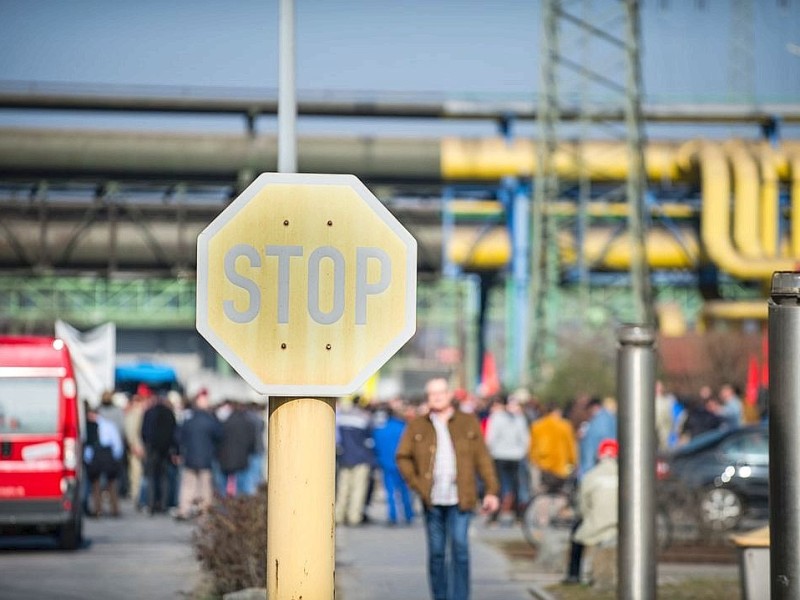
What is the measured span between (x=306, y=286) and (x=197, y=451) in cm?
2063

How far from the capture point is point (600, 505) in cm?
1614

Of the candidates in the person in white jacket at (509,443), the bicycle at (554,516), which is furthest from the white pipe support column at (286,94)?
the person in white jacket at (509,443)

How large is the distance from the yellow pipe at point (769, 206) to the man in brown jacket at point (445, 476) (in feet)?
99.5

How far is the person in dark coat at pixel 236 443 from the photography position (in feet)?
83.7

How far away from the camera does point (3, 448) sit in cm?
1970

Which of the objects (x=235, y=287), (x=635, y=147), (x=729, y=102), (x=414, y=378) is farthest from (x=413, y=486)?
(x=414, y=378)

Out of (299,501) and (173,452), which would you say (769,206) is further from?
(299,501)

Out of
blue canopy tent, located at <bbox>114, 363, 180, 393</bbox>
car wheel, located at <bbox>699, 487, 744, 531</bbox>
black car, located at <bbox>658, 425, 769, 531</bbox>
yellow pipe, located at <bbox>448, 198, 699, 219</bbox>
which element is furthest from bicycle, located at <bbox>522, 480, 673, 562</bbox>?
blue canopy tent, located at <bbox>114, 363, 180, 393</bbox>

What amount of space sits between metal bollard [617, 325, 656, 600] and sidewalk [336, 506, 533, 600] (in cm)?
575

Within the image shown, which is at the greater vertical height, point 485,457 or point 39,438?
point 39,438

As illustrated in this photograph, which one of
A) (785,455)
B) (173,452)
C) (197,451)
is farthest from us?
(173,452)

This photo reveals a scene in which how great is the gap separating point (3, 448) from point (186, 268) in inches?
1011

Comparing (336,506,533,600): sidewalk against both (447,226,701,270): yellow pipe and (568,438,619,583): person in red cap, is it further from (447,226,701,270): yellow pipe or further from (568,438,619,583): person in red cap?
(447,226,701,270): yellow pipe

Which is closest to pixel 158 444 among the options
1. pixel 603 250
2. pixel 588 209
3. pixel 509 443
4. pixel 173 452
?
pixel 173 452
